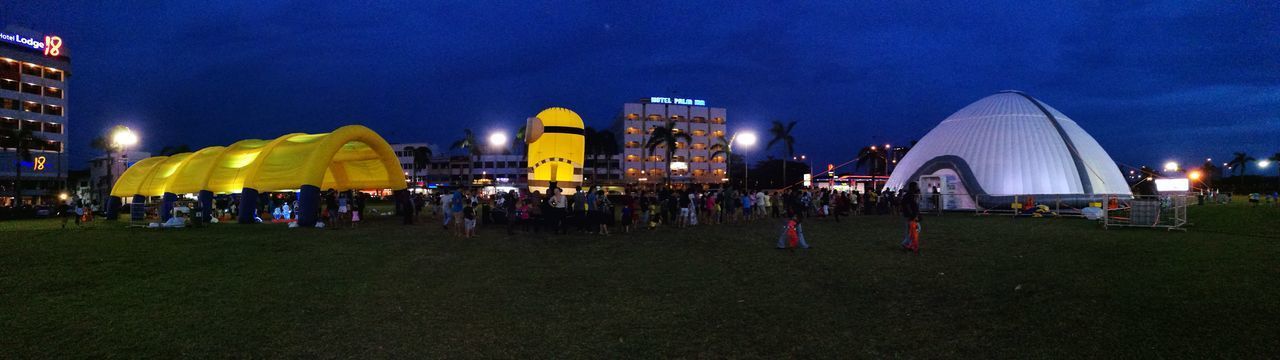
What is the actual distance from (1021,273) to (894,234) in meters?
7.18

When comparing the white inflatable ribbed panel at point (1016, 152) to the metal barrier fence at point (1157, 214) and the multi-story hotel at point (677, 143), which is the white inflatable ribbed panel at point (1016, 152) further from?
the multi-story hotel at point (677, 143)

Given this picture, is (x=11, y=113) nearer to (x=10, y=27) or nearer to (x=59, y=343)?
(x=10, y=27)

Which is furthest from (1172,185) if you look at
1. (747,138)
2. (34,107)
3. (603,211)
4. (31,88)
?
(31,88)

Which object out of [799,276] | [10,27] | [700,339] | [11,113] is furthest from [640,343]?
[10,27]

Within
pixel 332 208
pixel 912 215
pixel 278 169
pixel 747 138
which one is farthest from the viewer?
pixel 747 138

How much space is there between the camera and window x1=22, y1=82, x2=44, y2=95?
204 ft

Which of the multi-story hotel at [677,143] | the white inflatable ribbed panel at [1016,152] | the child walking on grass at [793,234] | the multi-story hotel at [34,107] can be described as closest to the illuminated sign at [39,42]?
the multi-story hotel at [34,107]

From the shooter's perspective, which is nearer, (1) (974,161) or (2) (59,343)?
(2) (59,343)

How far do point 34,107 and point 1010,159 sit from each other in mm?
90165

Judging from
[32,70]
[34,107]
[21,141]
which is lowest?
[21,141]

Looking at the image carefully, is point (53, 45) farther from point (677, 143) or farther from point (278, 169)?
point (677, 143)

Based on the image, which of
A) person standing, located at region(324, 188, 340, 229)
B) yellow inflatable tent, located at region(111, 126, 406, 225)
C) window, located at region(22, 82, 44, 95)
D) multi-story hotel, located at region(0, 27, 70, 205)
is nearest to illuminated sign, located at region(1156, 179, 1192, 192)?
yellow inflatable tent, located at region(111, 126, 406, 225)

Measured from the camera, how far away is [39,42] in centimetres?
6362

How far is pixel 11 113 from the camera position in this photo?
60.0m
